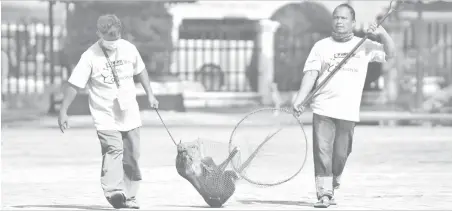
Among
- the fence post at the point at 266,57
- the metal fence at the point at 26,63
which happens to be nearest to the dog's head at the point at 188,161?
the metal fence at the point at 26,63

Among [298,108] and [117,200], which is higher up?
[298,108]

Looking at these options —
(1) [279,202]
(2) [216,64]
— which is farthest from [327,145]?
(2) [216,64]

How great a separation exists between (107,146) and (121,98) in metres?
0.39

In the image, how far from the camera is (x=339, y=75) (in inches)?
416

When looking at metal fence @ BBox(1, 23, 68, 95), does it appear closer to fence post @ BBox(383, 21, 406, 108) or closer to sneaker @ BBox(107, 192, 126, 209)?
fence post @ BBox(383, 21, 406, 108)

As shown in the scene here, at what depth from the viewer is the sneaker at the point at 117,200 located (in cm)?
1036

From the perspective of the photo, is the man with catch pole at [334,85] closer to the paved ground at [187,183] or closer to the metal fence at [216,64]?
the paved ground at [187,183]

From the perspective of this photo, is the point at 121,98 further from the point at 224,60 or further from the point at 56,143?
the point at 224,60

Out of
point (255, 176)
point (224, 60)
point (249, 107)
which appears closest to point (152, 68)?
point (249, 107)

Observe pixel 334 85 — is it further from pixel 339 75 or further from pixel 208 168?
pixel 208 168

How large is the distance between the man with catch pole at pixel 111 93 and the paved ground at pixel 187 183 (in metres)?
0.55

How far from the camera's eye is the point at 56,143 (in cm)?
2069

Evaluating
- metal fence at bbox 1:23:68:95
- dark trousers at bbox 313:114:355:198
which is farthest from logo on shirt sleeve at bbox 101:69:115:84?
metal fence at bbox 1:23:68:95

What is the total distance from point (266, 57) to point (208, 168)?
29275 millimetres
